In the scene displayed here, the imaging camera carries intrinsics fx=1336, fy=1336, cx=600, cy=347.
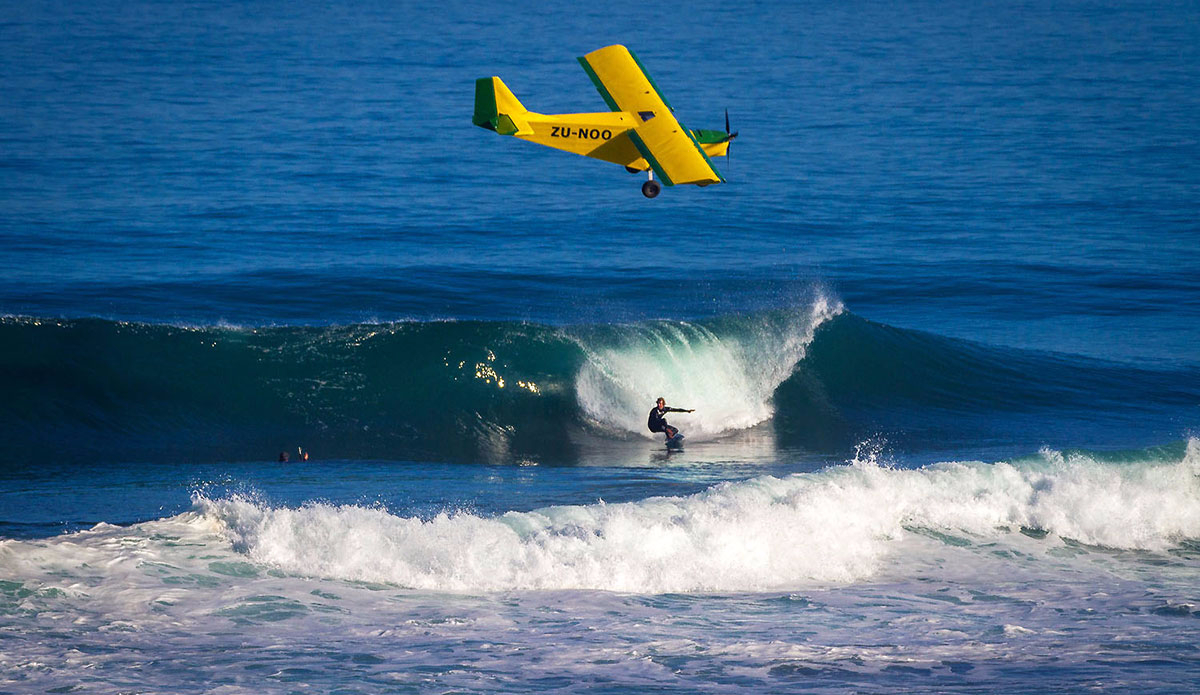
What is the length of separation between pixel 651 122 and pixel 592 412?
786cm

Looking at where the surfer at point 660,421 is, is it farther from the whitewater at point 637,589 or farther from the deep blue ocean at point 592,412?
the whitewater at point 637,589

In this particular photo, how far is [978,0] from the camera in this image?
128 m

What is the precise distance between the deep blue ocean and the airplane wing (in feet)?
14.1

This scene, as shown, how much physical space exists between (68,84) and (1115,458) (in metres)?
64.3

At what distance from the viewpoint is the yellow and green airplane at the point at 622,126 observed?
17.5 meters

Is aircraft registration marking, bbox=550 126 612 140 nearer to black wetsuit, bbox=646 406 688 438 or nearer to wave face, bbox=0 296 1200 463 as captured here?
wave face, bbox=0 296 1200 463

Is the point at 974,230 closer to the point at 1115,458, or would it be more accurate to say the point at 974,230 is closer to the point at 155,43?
the point at 1115,458

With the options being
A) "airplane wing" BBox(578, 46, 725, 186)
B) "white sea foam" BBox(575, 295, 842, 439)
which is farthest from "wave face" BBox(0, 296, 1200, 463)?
"airplane wing" BBox(578, 46, 725, 186)

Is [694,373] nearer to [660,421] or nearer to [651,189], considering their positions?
[660,421]

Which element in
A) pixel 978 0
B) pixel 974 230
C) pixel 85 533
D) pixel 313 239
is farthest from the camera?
pixel 978 0

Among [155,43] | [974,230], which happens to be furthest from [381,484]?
[155,43]

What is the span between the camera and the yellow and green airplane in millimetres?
17547

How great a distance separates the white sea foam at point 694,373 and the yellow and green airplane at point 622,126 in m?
6.97

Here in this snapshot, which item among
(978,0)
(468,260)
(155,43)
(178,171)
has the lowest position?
(468,260)
